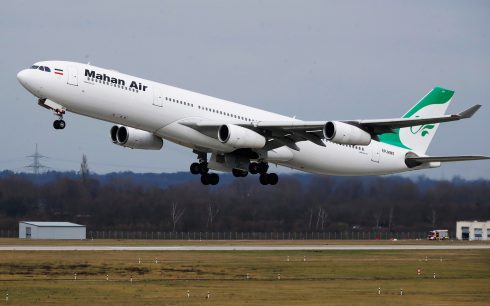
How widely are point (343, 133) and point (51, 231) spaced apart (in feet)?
159

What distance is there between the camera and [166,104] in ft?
174

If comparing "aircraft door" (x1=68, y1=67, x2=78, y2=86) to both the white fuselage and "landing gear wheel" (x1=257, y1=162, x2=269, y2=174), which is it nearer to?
the white fuselage

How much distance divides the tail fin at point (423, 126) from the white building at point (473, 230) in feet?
105

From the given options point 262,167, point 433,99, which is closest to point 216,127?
point 262,167

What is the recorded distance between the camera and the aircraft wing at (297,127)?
53656 mm

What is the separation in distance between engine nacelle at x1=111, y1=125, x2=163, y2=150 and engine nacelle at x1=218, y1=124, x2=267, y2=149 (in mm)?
4873

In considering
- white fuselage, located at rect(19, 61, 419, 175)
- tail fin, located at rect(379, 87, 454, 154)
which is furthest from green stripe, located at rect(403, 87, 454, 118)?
white fuselage, located at rect(19, 61, 419, 175)

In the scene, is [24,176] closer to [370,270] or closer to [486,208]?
[486,208]

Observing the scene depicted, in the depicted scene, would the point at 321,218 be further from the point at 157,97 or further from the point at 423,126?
the point at 157,97

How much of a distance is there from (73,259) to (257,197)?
33.8m

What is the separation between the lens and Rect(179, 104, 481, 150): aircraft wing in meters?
53.7

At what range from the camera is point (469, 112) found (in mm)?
49219

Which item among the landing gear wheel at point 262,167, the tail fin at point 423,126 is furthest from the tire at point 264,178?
the tail fin at point 423,126

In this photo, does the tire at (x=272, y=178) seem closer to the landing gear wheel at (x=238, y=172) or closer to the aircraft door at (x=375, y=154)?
the landing gear wheel at (x=238, y=172)
